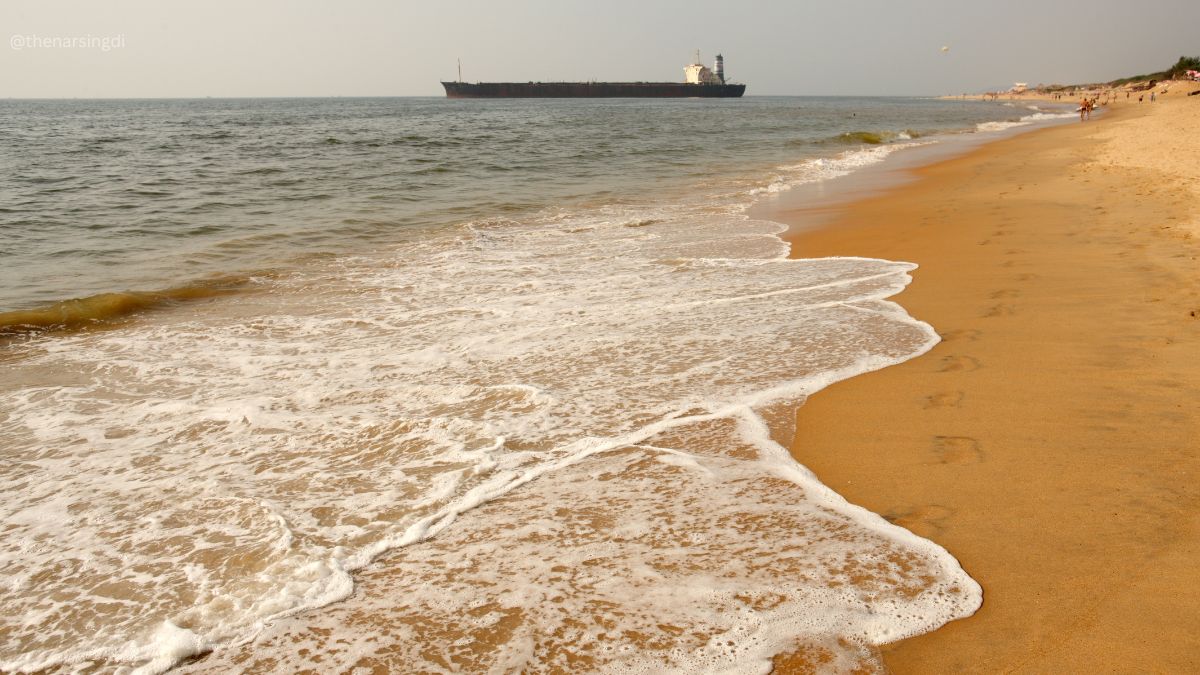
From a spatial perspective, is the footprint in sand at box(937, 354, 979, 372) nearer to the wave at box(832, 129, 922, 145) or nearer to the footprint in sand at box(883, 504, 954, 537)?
the footprint in sand at box(883, 504, 954, 537)

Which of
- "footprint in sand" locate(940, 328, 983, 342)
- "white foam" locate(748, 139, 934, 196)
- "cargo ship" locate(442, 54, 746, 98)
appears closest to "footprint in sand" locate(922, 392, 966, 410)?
"footprint in sand" locate(940, 328, 983, 342)

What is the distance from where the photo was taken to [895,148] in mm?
26125

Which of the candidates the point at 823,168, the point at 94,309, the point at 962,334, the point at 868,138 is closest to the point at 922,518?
the point at 962,334

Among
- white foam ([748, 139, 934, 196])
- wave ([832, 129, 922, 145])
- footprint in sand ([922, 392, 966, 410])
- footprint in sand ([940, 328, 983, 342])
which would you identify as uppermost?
wave ([832, 129, 922, 145])

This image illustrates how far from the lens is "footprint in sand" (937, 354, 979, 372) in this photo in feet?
14.8

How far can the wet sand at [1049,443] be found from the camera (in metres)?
2.27

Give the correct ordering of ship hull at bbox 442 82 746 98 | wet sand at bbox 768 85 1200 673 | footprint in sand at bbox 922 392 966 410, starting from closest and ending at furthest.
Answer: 1. wet sand at bbox 768 85 1200 673
2. footprint in sand at bbox 922 392 966 410
3. ship hull at bbox 442 82 746 98

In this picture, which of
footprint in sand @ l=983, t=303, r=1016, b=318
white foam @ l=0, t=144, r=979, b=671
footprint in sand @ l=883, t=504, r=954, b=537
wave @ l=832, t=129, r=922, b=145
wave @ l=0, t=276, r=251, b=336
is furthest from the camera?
wave @ l=832, t=129, r=922, b=145

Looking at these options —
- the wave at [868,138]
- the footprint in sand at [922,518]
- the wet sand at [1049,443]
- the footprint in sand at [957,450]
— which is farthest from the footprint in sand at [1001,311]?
the wave at [868,138]

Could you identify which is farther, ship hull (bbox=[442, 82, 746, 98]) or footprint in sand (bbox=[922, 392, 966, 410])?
ship hull (bbox=[442, 82, 746, 98])

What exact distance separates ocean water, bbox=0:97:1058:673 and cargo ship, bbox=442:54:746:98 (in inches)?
4496

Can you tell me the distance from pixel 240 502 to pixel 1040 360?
463 cm

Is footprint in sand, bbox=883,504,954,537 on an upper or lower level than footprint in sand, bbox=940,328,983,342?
lower

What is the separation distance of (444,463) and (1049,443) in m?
2.96
